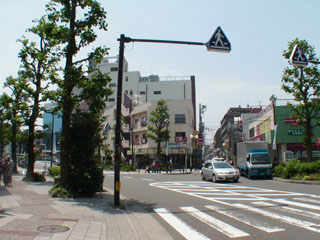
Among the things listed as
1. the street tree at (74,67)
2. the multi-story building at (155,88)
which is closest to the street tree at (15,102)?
the street tree at (74,67)

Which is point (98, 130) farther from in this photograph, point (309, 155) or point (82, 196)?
point (309, 155)

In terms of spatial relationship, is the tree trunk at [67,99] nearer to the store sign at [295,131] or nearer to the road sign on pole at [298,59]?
the road sign on pole at [298,59]

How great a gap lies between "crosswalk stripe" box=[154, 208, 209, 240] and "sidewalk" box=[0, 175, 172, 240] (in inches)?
14.4

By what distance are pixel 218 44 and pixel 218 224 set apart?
5.58 m

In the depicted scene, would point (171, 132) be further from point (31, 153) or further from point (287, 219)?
point (287, 219)

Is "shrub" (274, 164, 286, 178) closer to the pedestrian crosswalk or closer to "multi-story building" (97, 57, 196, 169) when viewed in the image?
the pedestrian crosswalk

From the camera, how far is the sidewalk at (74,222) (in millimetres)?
6426

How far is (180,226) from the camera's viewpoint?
7898mm

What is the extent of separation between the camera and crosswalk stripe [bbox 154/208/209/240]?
6863 mm

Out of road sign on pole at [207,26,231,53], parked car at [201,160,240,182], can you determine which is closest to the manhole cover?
road sign on pole at [207,26,231,53]

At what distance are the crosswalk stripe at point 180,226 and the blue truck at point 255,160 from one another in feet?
53.9

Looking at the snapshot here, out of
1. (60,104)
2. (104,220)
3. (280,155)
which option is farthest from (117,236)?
(280,155)

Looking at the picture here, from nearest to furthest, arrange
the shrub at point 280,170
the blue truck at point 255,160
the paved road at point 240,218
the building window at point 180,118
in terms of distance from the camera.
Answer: the paved road at point 240,218 < the shrub at point 280,170 < the blue truck at point 255,160 < the building window at point 180,118

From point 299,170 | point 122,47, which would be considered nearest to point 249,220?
point 122,47
